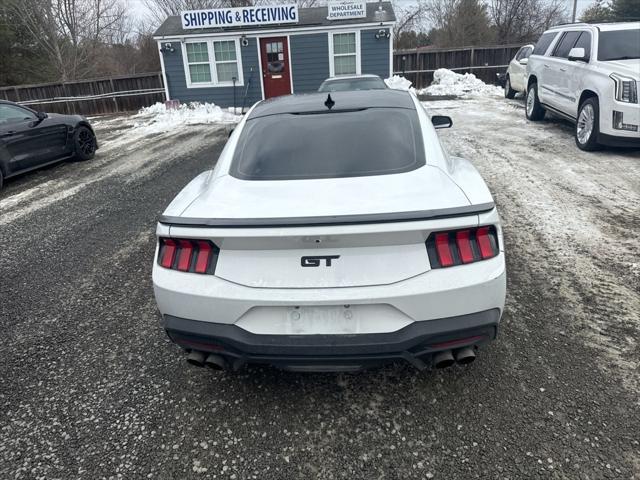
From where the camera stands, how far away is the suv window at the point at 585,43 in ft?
26.5

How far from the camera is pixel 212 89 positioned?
1700cm

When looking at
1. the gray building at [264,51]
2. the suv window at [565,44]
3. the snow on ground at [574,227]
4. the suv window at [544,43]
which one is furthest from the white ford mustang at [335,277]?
the gray building at [264,51]

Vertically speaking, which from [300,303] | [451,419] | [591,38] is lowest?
[451,419]

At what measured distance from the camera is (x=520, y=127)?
10312 millimetres

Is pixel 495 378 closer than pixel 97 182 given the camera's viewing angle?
Yes

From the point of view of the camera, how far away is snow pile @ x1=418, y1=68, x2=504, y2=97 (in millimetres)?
17869

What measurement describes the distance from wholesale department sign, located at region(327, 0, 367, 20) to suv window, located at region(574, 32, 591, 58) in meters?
9.56

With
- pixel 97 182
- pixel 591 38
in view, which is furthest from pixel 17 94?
pixel 591 38

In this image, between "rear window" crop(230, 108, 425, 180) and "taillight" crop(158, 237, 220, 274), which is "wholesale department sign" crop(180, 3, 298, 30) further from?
"taillight" crop(158, 237, 220, 274)

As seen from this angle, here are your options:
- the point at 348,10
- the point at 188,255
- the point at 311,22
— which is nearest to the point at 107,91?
the point at 311,22

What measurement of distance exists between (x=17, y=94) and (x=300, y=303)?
22180mm

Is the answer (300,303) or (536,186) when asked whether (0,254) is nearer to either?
(300,303)

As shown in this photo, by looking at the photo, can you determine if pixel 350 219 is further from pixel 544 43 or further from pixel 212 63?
pixel 212 63

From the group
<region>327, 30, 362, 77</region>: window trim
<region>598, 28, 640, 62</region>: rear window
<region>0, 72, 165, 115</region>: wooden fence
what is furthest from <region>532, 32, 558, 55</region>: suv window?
<region>0, 72, 165, 115</region>: wooden fence
